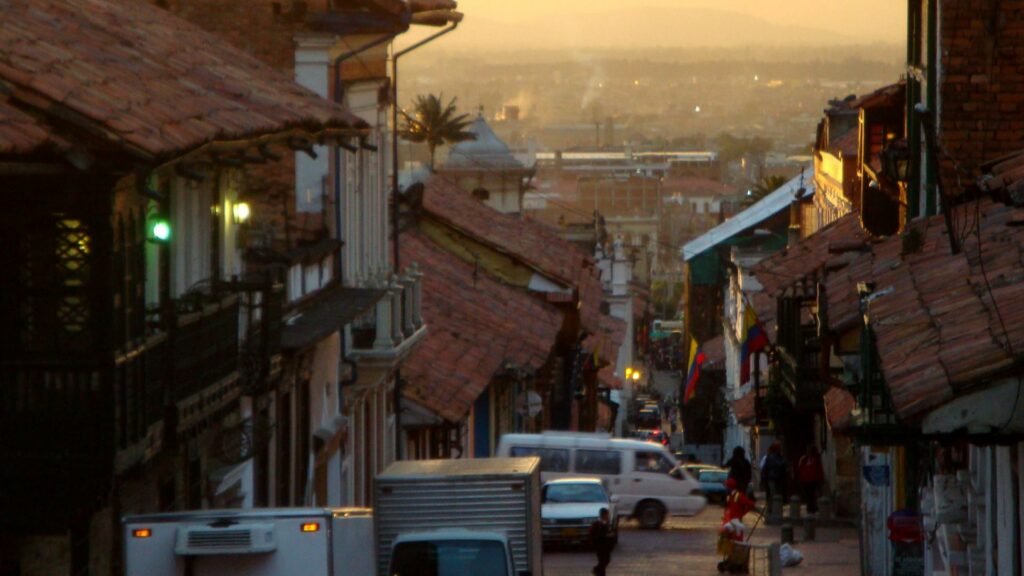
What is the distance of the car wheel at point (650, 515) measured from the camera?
117 ft

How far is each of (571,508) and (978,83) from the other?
13721 mm

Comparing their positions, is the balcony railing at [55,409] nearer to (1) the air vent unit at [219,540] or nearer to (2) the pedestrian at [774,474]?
(1) the air vent unit at [219,540]

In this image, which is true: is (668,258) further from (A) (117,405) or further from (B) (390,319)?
(A) (117,405)

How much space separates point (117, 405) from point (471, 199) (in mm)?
38080

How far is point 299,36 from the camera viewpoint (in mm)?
23656

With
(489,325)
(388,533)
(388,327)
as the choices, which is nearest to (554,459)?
(489,325)

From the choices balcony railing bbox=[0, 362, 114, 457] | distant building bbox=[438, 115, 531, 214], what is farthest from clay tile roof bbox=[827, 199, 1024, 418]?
distant building bbox=[438, 115, 531, 214]

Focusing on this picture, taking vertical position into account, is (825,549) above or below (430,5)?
below

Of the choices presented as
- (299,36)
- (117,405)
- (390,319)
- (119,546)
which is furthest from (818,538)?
(117,405)

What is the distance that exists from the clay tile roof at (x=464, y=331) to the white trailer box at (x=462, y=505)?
10236 millimetres

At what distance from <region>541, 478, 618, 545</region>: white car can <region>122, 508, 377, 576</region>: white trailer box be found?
52.4 ft

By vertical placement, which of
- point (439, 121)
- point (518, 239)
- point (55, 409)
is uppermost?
point (439, 121)

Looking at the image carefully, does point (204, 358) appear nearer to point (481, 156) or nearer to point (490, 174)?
point (490, 174)

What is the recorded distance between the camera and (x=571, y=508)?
101ft
